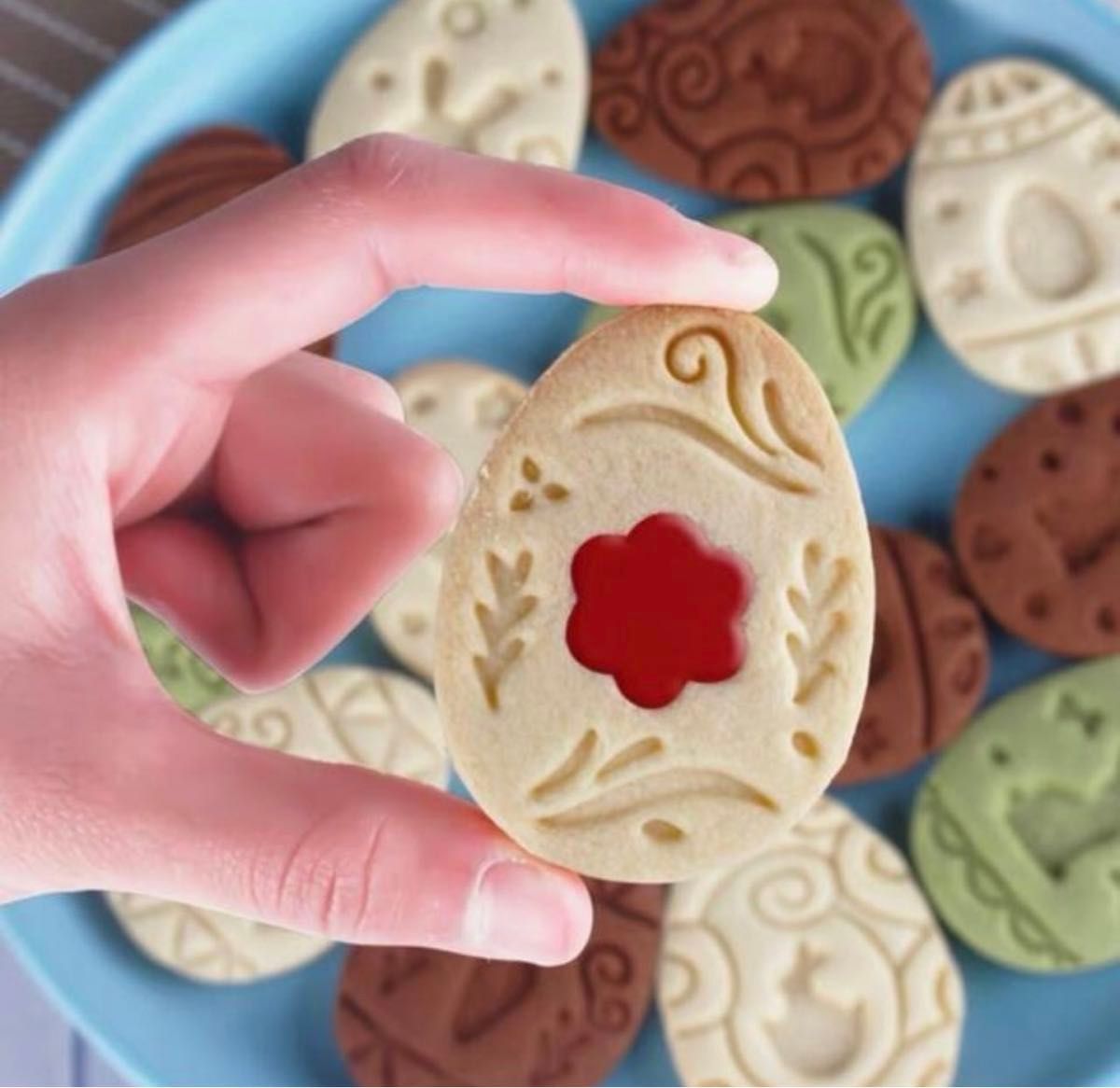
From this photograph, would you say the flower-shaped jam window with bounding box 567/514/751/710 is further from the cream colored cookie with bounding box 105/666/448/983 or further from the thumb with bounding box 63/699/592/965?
the cream colored cookie with bounding box 105/666/448/983

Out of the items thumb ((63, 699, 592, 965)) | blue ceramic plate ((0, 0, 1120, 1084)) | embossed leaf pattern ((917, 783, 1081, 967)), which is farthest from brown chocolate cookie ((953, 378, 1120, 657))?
thumb ((63, 699, 592, 965))

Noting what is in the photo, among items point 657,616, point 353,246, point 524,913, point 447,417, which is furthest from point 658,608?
point 447,417

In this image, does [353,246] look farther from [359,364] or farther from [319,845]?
[359,364]

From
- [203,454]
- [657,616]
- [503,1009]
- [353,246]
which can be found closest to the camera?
[657,616]

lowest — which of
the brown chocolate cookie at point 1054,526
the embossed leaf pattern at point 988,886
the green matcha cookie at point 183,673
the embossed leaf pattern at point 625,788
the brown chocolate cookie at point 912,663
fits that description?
the embossed leaf pattern at point 988,886

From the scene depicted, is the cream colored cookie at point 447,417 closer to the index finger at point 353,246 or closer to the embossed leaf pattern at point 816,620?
the index finger at point 353,246

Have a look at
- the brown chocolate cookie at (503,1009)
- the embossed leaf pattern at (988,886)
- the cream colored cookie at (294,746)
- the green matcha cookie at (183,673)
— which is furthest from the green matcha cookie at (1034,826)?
the green matcha cookie at (183,673)
